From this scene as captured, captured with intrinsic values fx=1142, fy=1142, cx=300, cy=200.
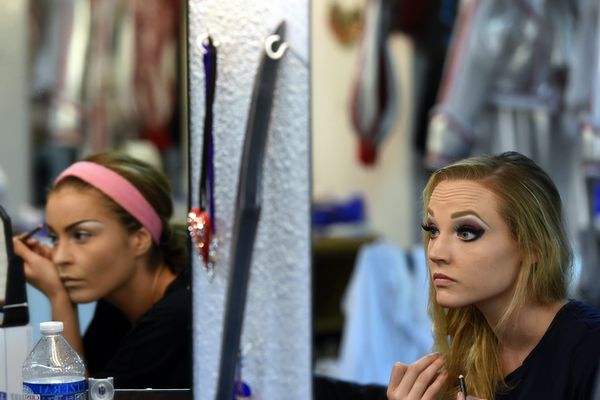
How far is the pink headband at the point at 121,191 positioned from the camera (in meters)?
2.02

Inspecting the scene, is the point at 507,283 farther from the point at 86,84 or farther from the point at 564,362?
the point at 86,84

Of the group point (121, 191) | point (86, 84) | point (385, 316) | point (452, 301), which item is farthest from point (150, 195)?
point (86, 84)

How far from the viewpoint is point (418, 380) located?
1599mm

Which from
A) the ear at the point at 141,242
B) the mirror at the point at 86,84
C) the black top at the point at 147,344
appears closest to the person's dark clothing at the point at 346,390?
the black top at the point at 147,344

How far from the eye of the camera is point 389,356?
13.3 feet

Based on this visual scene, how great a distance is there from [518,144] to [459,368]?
2601 mm

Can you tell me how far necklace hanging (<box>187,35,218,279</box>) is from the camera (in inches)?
58.7

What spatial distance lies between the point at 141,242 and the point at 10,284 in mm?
297

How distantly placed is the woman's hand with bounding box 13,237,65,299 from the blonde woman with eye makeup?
666 mm

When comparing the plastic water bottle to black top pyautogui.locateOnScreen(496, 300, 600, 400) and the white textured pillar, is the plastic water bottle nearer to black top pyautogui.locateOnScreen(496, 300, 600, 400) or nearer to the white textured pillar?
the white textured pillar

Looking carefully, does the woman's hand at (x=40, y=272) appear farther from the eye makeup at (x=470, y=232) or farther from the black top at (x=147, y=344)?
the eye makeup at (x=470, y=232)

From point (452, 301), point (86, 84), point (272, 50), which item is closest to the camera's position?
point (272, 50)

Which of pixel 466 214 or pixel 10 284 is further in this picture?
pixel 10 284

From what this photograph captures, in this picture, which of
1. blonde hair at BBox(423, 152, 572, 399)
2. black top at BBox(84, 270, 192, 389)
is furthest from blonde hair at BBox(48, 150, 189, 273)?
blonde hair at BBox(423, 152, 572, 399)
